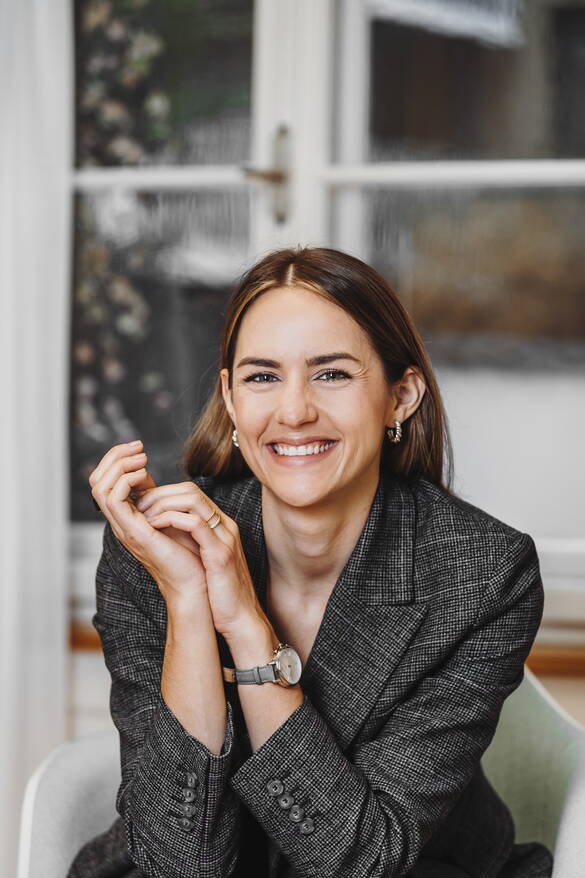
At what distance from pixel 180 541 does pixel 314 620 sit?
29cm

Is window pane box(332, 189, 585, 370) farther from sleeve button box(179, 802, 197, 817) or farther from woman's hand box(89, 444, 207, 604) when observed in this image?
sleeve button box(179, 802, 197, 817)

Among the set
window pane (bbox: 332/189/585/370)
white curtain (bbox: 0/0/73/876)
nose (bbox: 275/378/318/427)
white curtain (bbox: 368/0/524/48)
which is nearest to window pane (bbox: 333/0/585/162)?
white curtain (bbox: 368/0/524/48)

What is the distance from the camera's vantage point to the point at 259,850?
1458 mm

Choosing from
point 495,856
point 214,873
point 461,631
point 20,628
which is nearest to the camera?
point 214,873

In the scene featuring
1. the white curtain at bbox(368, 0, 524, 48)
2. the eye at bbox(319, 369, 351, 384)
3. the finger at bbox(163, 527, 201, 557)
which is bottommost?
the finger at bbox(163, 527, 201, 557)

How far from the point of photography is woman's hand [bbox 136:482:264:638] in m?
1.31

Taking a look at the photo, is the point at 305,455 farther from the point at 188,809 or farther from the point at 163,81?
the point at 163,81

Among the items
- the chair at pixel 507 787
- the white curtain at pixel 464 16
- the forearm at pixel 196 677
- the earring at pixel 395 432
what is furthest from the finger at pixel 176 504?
the white curtain at pixel 464 16

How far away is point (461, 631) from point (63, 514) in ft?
Answer: 3.66

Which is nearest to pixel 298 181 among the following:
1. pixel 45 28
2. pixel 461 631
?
pixel 45 28

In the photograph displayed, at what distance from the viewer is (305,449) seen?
139 cm

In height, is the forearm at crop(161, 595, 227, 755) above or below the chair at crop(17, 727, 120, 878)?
above

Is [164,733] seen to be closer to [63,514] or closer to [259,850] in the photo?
[259,850]

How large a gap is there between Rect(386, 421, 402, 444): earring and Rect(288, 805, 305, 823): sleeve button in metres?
0.55
